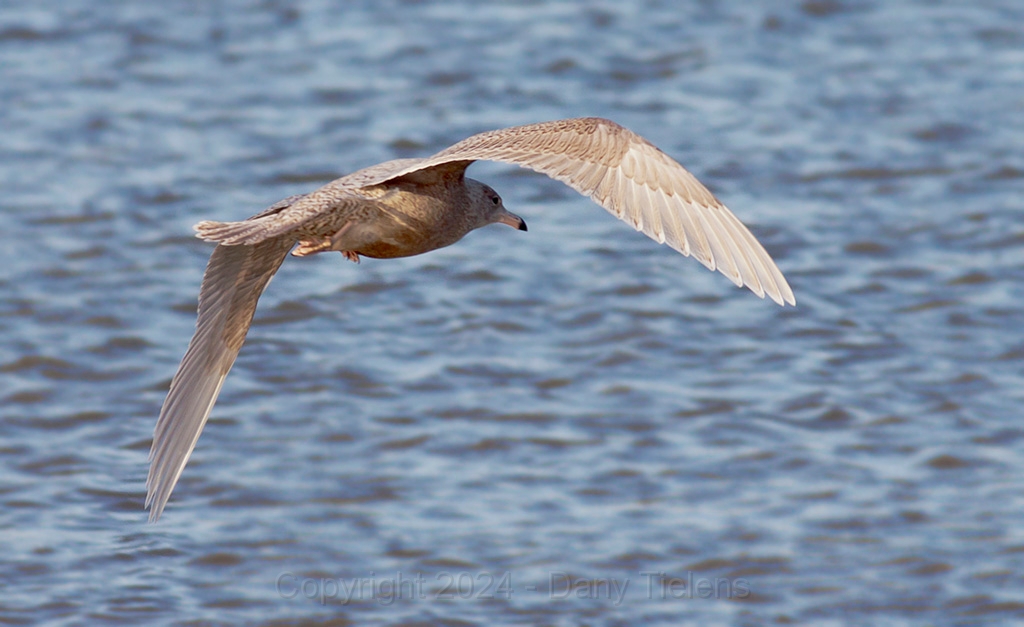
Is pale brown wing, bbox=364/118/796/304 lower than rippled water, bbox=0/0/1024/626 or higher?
higher

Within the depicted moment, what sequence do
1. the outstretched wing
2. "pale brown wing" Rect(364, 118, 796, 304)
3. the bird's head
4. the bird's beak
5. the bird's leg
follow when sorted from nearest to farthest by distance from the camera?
"pale brown wing" Rect(364, 118, 796, 304), the bird's leg, the bird's head, the outstretched wing, the bird's beak

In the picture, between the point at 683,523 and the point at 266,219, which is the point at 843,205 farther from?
the point at 266,219

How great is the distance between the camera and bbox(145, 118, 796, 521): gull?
16.3 ft

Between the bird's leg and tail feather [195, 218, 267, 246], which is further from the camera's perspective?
the bird's leg

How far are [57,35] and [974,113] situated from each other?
6.69 m

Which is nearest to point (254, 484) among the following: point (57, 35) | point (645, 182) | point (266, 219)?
point (266, 219)

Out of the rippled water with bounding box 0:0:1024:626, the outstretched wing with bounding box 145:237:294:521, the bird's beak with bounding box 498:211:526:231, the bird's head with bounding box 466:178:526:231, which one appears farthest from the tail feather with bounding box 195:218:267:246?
the rippled water with bounding box 0:0:1024:626

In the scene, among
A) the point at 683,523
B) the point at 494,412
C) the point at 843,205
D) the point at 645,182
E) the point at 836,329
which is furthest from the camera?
the point at 843,205

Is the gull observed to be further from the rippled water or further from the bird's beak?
the rippled water

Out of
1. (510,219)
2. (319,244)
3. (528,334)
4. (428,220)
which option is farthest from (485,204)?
(528,334)

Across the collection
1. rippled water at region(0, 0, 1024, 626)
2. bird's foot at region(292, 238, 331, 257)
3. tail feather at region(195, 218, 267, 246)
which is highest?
tail feather at region(195, 218, 267, 246)

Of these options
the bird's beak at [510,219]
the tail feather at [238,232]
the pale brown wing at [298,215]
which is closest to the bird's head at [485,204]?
the bird's beak at [510,219]

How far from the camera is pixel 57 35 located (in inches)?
485

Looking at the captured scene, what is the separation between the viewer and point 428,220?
556 cm
